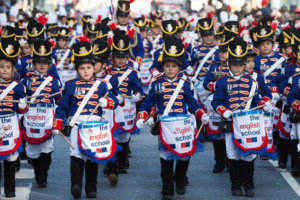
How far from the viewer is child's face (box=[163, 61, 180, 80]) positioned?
10695mm

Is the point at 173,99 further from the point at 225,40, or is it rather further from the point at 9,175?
the point at 225,40

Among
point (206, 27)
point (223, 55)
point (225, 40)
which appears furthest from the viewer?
point (206, 27)

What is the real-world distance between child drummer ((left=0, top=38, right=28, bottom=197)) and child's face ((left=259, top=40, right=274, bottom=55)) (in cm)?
467

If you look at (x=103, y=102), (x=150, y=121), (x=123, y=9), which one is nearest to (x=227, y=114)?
(x=150, y=121)

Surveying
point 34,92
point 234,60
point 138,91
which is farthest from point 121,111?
point 234,60

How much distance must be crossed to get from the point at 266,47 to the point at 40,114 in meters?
4.40

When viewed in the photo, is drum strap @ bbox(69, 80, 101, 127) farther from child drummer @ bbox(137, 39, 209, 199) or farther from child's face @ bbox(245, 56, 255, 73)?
child's face @ bbox(245, 56, 255, 73)

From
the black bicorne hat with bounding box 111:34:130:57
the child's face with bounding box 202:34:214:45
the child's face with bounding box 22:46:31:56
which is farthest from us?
the child's face with bounding box 202:34:214:45

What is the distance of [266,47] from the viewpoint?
13883mm

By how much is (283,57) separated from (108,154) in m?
4.77

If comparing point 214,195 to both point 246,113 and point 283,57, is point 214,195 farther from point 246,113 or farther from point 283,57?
point 283,57

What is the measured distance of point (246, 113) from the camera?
417 inches

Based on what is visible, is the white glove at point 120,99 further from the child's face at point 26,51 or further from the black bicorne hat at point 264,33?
the black bicorne hat at point 264,33

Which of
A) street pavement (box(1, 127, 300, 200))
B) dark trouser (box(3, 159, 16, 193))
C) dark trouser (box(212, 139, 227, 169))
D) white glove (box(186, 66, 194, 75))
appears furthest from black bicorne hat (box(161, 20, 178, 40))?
dark trouser (box(3, 159, 16, 193))
